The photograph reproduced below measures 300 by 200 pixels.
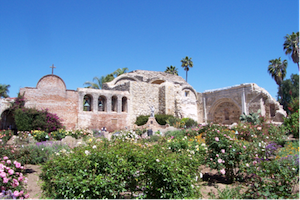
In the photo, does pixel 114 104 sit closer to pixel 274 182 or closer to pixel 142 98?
pixel 142 98

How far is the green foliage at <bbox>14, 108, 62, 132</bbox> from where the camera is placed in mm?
13602

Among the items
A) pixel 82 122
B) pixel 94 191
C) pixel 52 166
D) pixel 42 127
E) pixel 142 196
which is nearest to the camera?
pixel 94 191

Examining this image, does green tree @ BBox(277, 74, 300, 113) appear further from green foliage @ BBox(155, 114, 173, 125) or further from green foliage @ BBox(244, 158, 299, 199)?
green foliage @ BBox(244, 158, 299, 199)

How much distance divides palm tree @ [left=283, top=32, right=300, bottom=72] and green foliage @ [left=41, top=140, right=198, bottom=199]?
26.8 metres

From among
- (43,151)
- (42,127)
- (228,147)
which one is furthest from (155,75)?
(228,147)

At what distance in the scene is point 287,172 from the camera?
3.87 metres

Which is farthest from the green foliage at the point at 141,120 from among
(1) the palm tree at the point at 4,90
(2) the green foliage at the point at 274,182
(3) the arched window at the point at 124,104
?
(1) the palm tree at the point at 4,90

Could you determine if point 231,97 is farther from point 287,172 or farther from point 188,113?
point 287,172

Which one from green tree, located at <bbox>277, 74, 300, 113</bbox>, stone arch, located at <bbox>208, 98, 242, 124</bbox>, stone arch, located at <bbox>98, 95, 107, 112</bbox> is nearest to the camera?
stone arch, located at <bbox>98, 95, 107, 112</bbox>

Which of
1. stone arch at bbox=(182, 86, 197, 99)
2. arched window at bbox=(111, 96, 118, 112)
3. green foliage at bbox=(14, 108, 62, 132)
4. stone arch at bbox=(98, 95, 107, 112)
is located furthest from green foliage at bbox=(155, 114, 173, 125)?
green foliage at bbox=(14, 108, 62, 132)

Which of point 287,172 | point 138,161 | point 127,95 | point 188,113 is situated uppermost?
point 127,95

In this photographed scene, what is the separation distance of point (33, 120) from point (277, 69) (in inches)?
1269

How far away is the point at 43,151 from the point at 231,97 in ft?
60.2

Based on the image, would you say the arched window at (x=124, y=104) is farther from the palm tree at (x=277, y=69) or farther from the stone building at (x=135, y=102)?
the palm tree at (x=277, y=69)
